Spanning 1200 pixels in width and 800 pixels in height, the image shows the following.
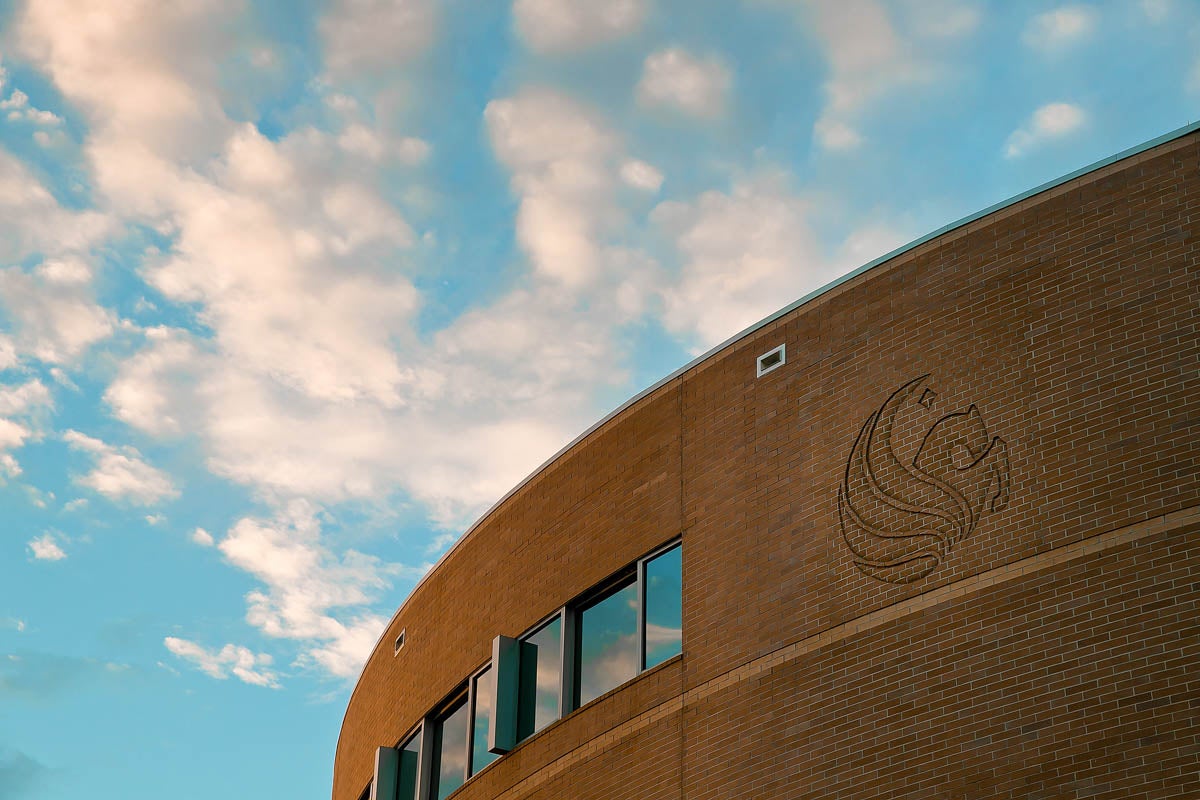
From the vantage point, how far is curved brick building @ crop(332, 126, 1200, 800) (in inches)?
525

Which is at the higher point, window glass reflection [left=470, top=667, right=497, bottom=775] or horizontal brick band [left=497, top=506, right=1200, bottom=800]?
window glass reflection [left=470, top=667, right=497, bottom=775]

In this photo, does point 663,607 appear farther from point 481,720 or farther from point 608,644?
point 481,720

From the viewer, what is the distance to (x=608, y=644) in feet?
62.7

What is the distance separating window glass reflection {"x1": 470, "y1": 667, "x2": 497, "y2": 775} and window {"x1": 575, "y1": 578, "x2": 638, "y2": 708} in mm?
2031

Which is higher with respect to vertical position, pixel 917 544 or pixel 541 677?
pixel 541 677

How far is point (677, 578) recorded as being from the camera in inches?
715

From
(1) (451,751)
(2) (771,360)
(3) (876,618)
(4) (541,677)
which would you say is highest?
(2) (771,360)

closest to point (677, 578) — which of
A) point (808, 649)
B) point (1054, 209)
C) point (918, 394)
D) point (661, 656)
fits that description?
point (661, 656)

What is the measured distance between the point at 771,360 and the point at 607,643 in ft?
14.8

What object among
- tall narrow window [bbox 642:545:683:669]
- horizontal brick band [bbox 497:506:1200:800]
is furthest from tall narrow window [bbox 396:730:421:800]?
tall narrow window [bbox 642:545:683:669]

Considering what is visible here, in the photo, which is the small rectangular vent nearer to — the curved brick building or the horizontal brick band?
the curved brick building

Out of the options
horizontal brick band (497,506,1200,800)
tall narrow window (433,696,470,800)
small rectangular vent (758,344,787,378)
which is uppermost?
small rectangular vent (758,344,787,378)

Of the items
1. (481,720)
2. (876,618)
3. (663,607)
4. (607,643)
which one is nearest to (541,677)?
(607,643)

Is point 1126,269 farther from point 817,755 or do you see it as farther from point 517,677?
point 517,677
